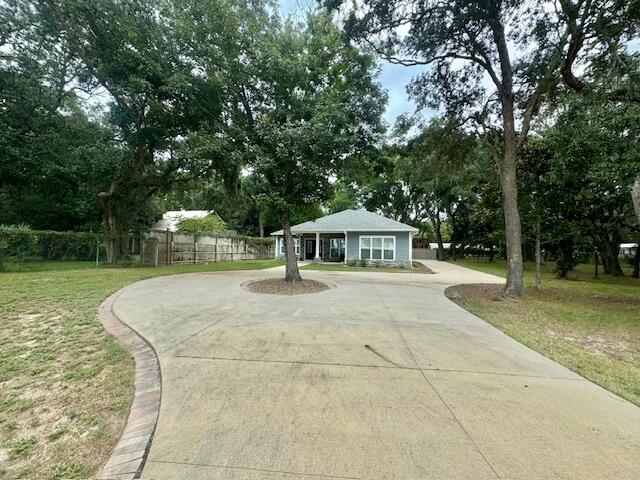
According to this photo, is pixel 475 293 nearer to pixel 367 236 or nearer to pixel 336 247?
pixel 367 236

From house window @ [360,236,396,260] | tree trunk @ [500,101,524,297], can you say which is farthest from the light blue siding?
tree trunk @ [500,101,524,297]

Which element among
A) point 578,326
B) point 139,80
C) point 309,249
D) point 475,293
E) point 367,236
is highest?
point 139,80

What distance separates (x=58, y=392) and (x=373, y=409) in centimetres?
290

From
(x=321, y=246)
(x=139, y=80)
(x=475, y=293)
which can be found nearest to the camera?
(x=475, y=293)

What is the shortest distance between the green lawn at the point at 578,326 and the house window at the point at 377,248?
992 cm

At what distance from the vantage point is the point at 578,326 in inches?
240

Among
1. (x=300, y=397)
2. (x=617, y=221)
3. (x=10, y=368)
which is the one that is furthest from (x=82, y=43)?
(x=617, y=221)

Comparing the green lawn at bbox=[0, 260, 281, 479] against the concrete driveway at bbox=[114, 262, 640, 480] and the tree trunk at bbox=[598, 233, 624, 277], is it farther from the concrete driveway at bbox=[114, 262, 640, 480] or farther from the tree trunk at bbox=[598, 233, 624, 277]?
the tree trunk at bbox=[598, 233, 624, 277]

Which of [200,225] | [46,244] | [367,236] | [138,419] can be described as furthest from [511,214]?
[200,225]

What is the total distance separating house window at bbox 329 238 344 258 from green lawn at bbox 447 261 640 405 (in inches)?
541

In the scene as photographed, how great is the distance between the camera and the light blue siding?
66.2 ft

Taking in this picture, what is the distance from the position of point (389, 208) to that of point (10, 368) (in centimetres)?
3382

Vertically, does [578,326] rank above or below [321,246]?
below

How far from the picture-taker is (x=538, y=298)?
933 centimetres
